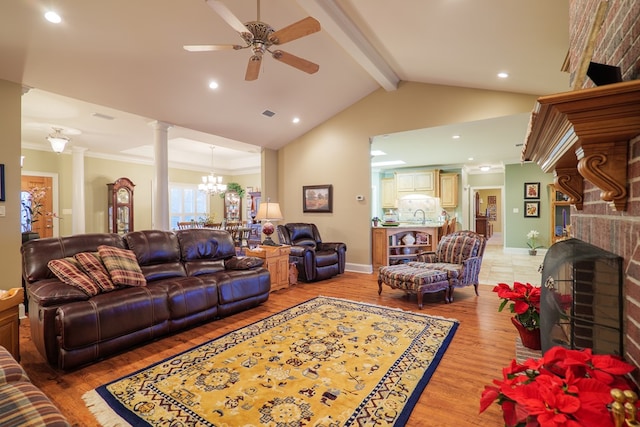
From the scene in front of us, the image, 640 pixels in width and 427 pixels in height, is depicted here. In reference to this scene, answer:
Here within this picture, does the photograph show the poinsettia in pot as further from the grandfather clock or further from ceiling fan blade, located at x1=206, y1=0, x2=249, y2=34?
the grandfather clock

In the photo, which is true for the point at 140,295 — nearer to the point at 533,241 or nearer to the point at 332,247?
the point at 332,247

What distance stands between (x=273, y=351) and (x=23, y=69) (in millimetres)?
4200

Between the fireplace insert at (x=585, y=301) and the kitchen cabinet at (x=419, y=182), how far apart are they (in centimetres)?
723

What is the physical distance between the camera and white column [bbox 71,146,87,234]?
283 inches

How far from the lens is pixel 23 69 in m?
3.47

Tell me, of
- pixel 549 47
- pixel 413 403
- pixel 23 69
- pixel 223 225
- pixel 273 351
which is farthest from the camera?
pixel 223 225

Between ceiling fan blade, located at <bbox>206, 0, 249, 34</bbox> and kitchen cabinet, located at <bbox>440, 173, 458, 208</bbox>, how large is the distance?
7214 millimetres

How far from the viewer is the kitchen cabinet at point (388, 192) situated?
936 cm

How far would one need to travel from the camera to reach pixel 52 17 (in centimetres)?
295

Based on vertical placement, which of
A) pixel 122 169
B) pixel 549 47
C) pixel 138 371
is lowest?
pixel 138 371

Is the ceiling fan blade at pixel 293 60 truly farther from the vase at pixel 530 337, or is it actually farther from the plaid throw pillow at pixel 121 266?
the vase at pixel 530 337

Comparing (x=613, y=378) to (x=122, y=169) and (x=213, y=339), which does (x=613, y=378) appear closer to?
(x=213, y=339)

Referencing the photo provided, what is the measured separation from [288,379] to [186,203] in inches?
363

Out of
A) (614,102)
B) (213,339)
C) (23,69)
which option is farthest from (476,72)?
(23,69)
